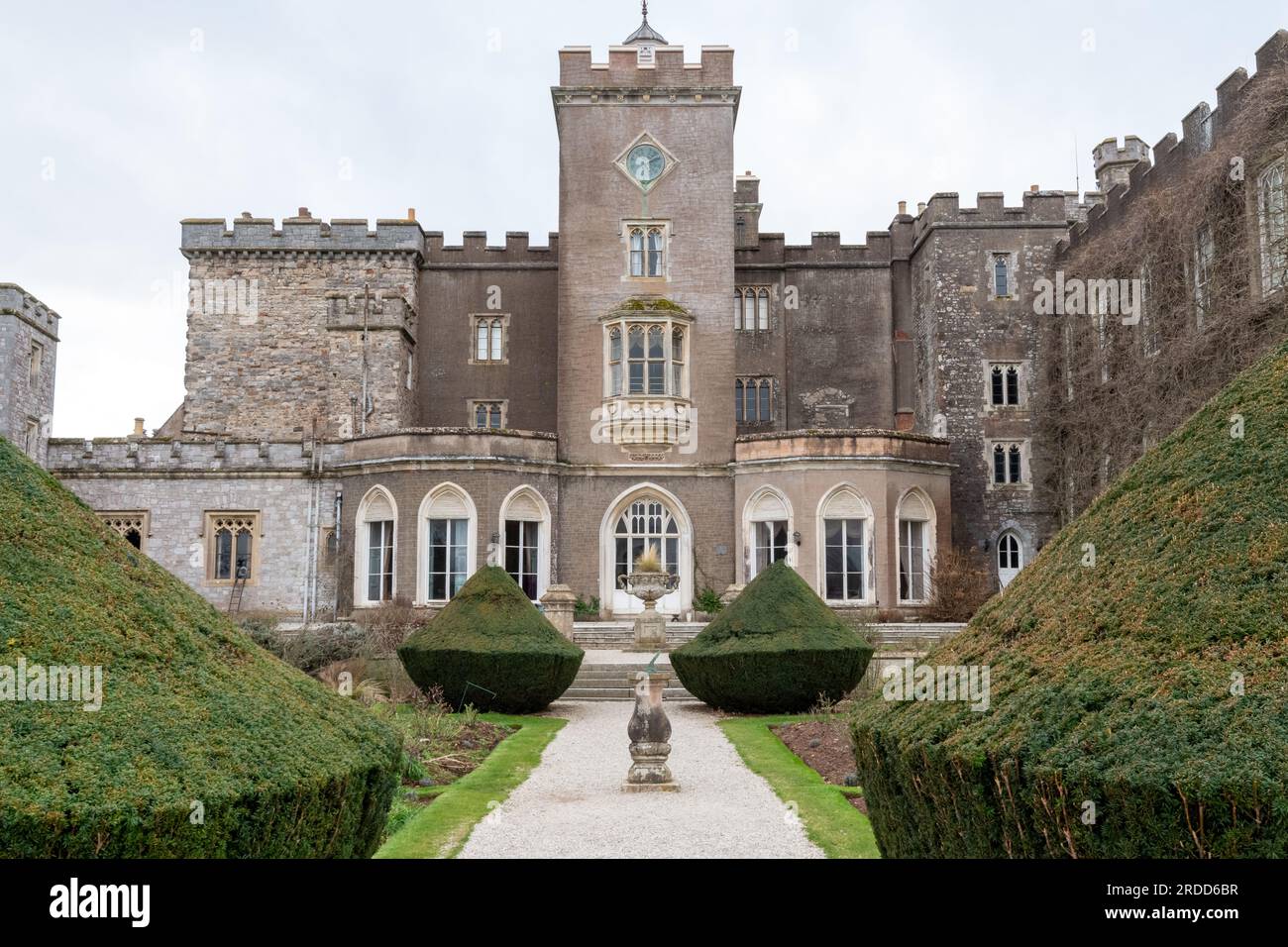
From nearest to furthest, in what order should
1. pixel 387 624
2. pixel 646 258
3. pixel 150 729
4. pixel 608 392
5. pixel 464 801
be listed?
pixel 150 729, pixel 464 801, pixel 387 624, pixel 608 392, pixel 646 258

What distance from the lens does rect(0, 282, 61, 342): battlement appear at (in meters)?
26.1

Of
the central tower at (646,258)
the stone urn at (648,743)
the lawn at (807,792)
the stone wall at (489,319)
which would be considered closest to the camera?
the lawn at (807,792)

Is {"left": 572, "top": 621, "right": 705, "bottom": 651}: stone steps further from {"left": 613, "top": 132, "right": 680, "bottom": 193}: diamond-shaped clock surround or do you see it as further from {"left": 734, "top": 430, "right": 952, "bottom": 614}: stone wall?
{"left": 613, "top": 132, "right": 680, "bottom": 193}: diamond-shaped clock surround

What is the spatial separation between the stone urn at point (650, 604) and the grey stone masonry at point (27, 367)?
1387cm

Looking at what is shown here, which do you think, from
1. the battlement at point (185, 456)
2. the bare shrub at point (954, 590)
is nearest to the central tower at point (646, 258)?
the bare shrub at point (954, 590)

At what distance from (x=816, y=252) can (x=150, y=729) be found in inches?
1206

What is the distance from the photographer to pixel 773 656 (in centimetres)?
1523

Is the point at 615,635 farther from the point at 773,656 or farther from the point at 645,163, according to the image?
the point at 645,163

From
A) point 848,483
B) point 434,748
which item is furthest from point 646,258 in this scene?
point 434,748

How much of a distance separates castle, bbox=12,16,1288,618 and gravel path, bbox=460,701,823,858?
46.6 ft

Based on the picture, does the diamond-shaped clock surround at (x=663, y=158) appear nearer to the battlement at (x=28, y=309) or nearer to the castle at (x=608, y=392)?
the castle at (x=608, y=392)

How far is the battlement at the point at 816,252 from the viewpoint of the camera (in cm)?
3316

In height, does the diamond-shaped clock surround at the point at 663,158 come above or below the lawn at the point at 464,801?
above
